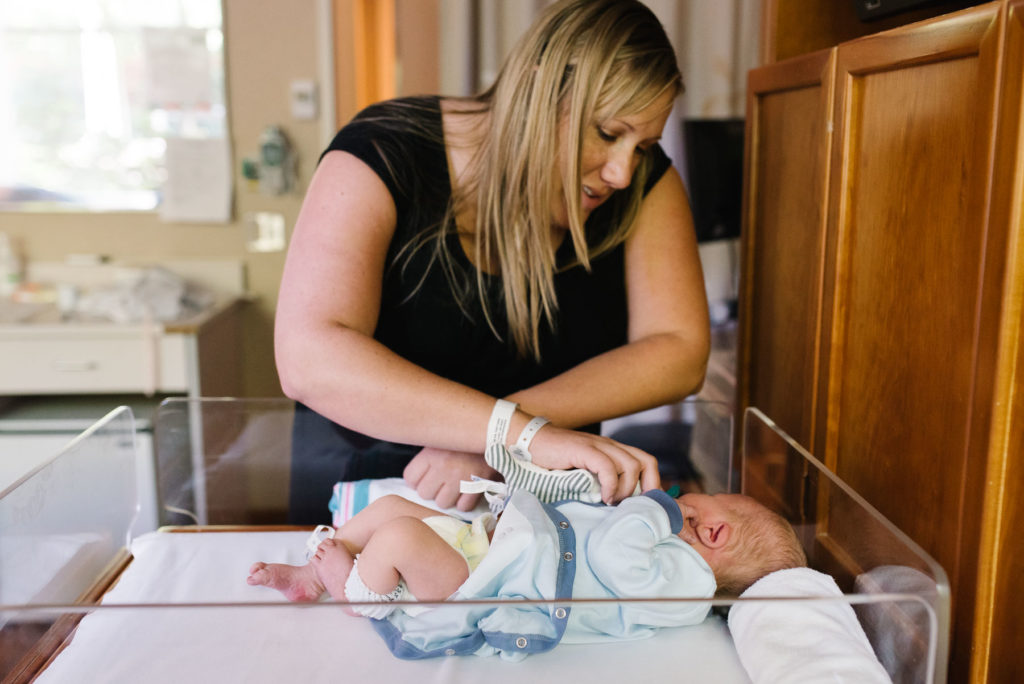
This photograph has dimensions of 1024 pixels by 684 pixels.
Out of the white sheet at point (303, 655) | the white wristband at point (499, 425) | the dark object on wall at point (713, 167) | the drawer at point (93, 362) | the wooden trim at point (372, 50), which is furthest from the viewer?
the wooden trim at point (372, 50)

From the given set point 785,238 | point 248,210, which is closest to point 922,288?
point 785,238

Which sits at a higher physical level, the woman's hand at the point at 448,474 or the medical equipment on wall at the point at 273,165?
the medical equipment on wall at the point at 273,165

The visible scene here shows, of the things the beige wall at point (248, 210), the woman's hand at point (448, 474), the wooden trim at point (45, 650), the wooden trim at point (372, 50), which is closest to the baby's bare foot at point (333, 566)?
the woman's hand at point (448, 474)

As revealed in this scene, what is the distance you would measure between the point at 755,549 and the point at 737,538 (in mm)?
29

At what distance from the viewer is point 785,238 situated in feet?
4.30

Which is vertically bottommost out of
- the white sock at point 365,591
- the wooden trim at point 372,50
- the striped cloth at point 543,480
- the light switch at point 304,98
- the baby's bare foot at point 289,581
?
the baby's bare foot at point 289,581

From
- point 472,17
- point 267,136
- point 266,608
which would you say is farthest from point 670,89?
point 267,136

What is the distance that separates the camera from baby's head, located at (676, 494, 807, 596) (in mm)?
980

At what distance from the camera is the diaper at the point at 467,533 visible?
0.93m

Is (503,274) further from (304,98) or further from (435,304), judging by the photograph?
(304,98)

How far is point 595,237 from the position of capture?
1.28 m

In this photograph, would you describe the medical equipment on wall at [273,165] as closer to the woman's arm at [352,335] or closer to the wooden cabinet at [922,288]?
the woman's arm at [352,335]

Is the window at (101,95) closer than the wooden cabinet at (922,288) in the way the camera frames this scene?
No

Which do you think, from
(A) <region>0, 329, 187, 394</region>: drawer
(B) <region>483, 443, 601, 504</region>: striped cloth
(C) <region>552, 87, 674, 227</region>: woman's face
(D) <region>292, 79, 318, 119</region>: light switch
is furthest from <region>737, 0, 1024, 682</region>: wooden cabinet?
(D) <region>292, 79, 318, 119</region>: light switch
